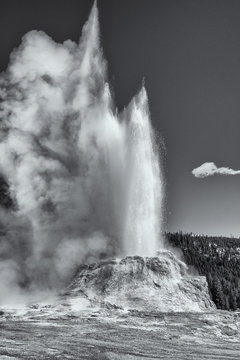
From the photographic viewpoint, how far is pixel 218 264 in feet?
341

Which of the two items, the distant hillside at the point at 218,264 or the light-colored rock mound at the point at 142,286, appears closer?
the light-colored rock mound at the point at 142,286

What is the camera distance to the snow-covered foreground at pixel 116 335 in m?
17.0

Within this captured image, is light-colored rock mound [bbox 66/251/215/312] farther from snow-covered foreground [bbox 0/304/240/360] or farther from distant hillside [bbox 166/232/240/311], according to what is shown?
distant hillside [bbox 166/232/240/311]

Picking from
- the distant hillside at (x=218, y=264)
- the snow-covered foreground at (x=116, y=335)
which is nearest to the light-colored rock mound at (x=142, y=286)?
the snow-covered foreground at (x=116, y=335)

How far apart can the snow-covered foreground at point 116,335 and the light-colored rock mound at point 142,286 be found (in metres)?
2.49

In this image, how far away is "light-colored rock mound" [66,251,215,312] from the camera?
3022 centimetres

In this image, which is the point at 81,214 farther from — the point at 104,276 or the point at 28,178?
the point at 104,276

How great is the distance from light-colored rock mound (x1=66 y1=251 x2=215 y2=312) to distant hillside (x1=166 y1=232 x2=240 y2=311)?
11.5 m

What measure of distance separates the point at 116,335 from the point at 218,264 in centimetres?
9007

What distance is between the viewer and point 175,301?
101 ft

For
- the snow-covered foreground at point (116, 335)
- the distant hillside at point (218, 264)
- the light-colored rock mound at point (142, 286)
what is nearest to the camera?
the snow-covered foreground at point (116, 335)

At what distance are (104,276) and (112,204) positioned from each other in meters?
10.7

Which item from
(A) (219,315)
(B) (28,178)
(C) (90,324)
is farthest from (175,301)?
(B) (28,178)

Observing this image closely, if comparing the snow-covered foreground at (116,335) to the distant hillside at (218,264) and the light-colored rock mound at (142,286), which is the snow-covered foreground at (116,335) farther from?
the distant hillside at (218,264)
